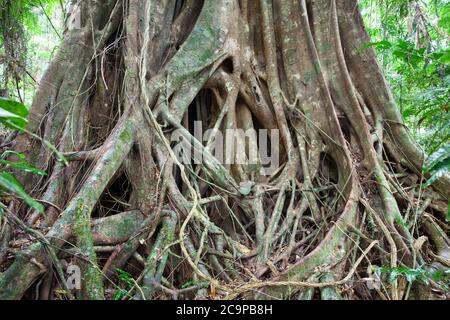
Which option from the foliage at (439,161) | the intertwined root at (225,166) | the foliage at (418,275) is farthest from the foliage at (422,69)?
the foliage at (418,275)

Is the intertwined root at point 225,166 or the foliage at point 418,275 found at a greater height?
the intertwined root at point 225,166

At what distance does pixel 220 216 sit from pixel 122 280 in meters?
0.96

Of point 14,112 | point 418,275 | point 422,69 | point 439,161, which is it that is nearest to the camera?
point 14,112

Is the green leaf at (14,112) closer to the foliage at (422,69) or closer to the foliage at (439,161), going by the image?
the foliage at (439,161)

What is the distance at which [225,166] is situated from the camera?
308 cm

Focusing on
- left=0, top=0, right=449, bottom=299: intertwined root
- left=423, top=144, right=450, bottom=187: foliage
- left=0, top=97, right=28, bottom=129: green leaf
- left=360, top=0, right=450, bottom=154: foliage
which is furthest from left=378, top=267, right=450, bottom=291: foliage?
left=0, top=97, right=28, bottom=129: green leaf

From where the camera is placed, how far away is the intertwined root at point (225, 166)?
2.11 metres

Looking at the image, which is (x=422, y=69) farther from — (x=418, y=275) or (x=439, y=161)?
(x=418, y=275)

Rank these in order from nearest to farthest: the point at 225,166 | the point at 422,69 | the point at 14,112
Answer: the point at 14,112
the point at 225,166
the point at 422,69

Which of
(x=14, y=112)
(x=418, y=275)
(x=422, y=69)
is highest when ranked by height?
(x=422, y=69)

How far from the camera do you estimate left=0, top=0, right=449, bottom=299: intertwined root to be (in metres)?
2.11

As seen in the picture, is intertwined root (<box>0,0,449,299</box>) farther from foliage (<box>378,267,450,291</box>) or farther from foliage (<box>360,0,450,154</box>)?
foliage (<box>360,0,450,154</box>)

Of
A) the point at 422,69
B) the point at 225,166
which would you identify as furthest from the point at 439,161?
the point at 422,69

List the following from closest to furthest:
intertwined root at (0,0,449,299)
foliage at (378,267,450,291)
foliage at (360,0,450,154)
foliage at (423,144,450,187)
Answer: foliage at (423,144,450,187), foliage at (378,267,450,291), intertwined root at (0,0,449,299), foliage at (360,0,450,154)
